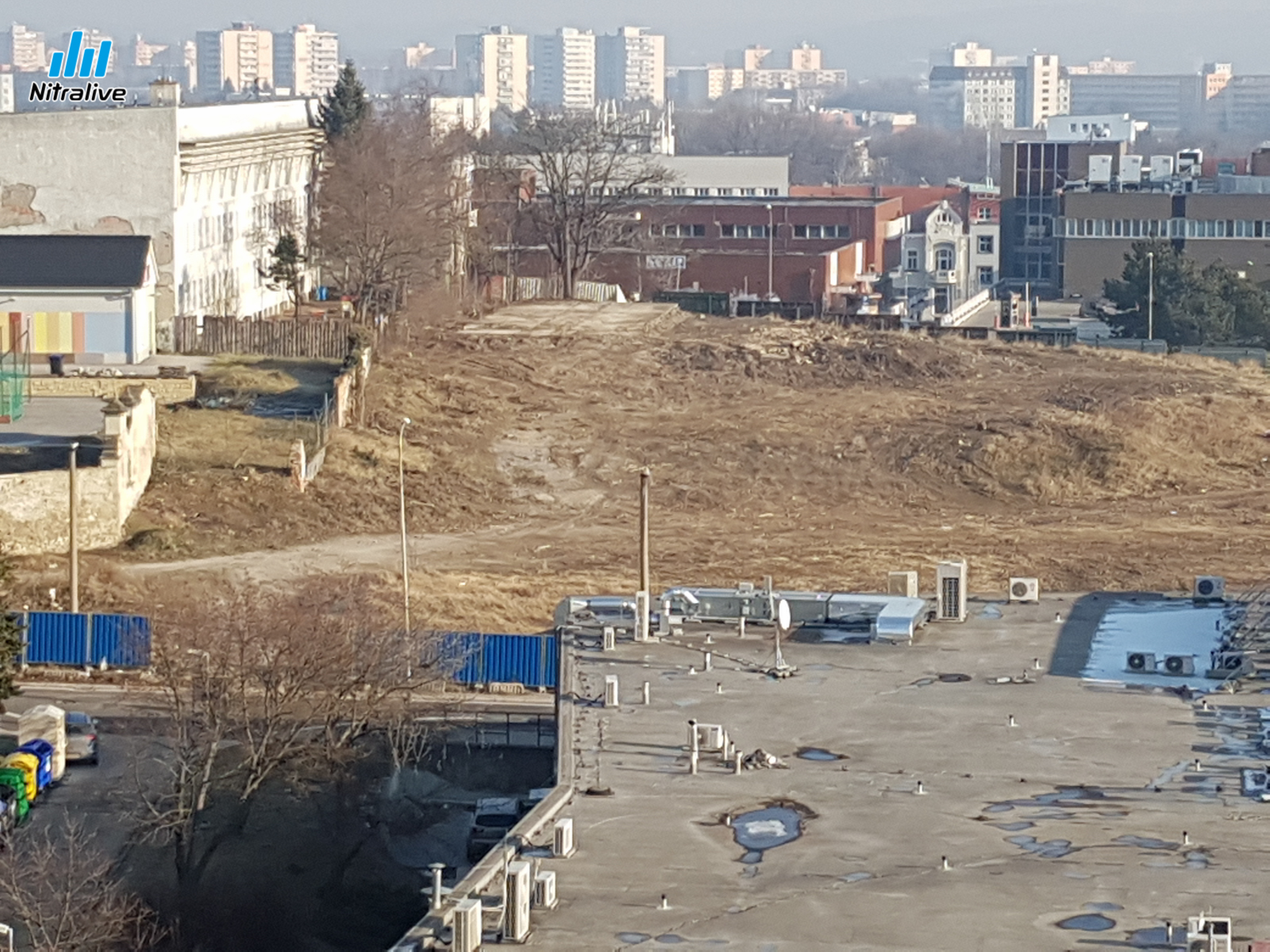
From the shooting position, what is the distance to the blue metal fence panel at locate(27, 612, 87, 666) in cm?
4038

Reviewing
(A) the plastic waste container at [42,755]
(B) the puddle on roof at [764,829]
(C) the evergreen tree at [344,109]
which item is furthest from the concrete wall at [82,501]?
(C) the evergreen tree at [344,109]

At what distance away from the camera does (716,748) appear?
27281 millimetres

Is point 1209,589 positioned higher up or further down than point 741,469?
further down

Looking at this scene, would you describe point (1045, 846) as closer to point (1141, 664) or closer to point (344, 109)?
point (1141, 664)

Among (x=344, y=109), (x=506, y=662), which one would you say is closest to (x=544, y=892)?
(x=506, y=662)

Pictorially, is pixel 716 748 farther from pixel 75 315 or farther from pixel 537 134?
pixel 537 134

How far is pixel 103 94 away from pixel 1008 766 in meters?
42.0

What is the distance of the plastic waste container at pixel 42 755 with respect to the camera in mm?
34062

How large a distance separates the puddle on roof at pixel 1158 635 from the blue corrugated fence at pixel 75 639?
52.7ft

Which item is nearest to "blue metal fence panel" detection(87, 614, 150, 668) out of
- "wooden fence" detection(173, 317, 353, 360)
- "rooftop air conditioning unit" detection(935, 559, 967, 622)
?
"rooftop air conditioning unit" detection(935, 559, 967, 622)

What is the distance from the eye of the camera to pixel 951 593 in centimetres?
3450

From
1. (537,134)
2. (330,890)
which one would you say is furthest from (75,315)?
(537,134)

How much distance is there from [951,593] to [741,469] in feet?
71.0

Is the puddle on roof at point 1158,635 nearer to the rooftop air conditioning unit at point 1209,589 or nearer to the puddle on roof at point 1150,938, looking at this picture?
the rooftop air conditioning unit at point 1209,589
